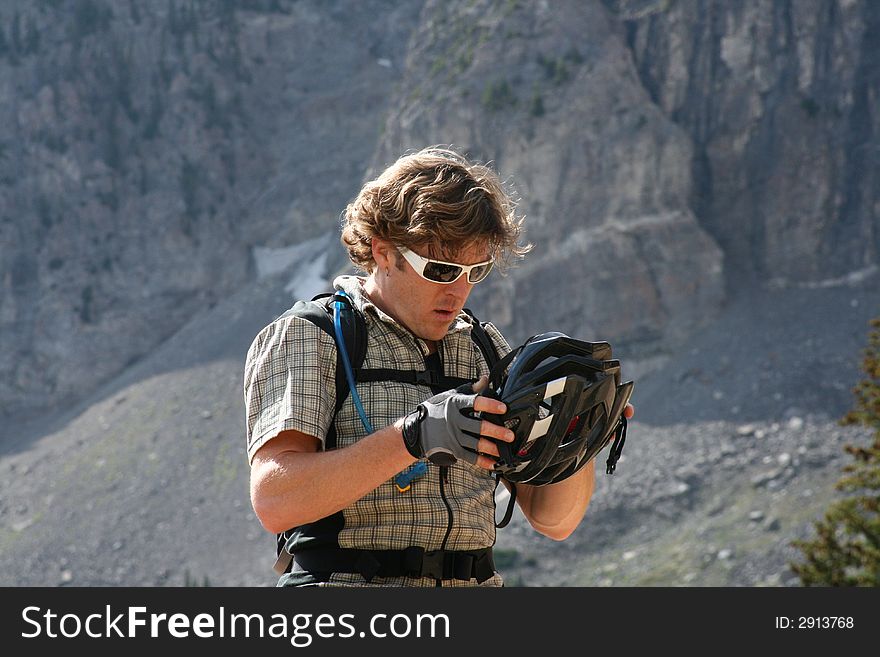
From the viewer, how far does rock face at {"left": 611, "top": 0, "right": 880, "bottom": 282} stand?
70.3 m

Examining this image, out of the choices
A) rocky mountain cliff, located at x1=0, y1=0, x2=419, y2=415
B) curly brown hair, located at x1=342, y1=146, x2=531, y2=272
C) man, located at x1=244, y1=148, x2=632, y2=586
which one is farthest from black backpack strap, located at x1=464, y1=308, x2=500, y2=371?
rocky mountain cliff, located at x1=0, y1=0, x2=419, y2=415

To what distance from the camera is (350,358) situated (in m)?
4.65

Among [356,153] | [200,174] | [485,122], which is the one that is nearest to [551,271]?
[485,122]

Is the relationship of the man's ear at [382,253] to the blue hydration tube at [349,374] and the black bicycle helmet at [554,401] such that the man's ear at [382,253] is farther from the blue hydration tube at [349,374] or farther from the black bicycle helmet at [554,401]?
the black bicycle helmet at [554,401]

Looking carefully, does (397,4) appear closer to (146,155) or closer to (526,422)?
(146,155)

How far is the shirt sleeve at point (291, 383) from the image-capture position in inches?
174

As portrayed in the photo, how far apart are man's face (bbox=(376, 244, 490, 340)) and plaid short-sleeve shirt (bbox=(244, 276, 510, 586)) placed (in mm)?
72

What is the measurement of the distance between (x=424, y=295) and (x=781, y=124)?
7215 cm

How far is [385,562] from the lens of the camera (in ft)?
14.8

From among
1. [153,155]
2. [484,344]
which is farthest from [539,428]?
[153,155]

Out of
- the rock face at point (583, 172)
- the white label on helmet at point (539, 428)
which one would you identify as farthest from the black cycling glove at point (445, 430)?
the rock face at point (583, 172)

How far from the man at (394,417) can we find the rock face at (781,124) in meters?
67.9

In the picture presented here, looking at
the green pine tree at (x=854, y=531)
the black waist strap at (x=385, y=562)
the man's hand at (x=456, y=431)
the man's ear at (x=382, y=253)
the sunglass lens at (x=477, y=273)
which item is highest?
the green pine tree at (x=854, y=531)

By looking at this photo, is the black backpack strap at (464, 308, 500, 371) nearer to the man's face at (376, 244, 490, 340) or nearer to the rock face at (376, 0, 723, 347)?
the man's face at (376, 244, 490, 340)
